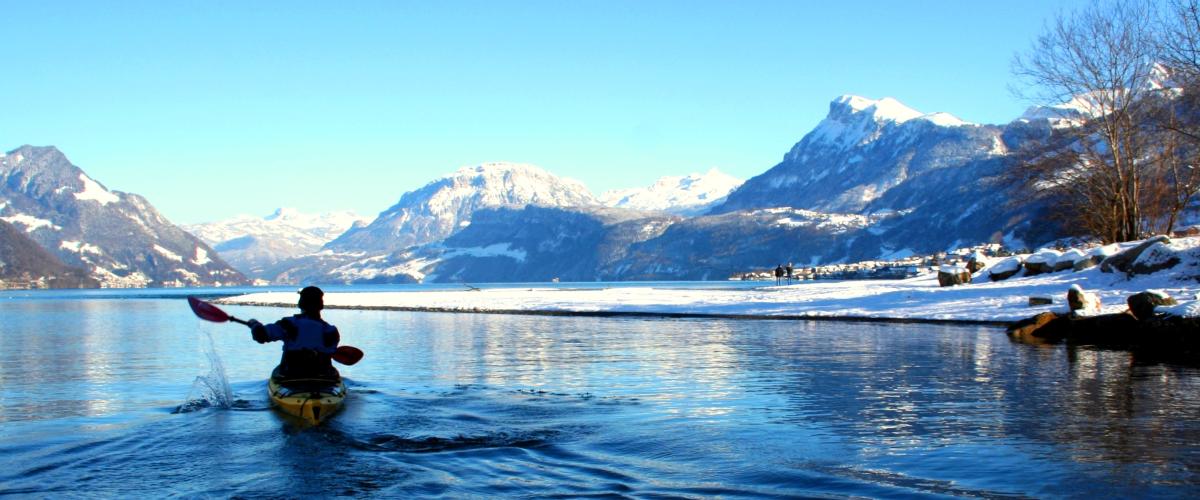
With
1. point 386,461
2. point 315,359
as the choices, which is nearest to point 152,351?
point 315,359

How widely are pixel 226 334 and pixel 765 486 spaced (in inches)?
1577

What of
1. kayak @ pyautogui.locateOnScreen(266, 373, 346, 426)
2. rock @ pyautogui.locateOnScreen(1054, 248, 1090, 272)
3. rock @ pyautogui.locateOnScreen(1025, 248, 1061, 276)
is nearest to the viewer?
kayak @ pyautogui.locateOnScreen(266, 373, 346, 426)

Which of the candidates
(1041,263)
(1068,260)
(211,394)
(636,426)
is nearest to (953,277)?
(1041,263)

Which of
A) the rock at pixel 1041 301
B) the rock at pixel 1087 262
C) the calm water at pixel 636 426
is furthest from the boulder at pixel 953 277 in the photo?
the calm water at pixel 636 426

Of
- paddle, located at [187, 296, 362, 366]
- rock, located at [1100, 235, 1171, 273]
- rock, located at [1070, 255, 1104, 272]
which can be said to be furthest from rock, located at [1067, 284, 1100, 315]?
paddle, located at [187, 296, 362, 366]

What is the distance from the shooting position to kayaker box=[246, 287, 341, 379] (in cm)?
1997

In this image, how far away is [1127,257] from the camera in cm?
4981

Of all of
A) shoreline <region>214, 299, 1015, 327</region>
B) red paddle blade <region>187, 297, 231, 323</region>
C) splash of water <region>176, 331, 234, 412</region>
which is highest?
red paddle blade <region>187, 297, 231, 323</region>

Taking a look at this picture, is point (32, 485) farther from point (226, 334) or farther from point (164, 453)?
point (226, 334)

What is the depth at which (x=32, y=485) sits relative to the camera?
525 inches

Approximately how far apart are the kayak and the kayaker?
0.34 m

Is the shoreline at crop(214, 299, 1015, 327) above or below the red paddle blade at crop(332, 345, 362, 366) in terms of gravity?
below

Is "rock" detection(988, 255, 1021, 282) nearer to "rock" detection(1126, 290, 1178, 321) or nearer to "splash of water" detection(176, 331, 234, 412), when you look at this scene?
"rock" detection(1126, 290, 1178, 321)

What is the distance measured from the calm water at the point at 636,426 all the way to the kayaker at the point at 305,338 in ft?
3.75
